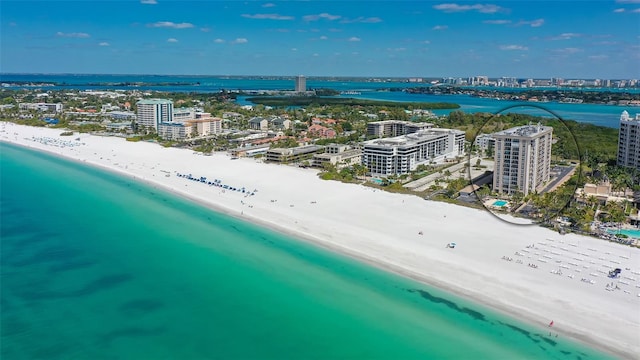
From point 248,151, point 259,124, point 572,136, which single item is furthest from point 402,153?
point 259,124

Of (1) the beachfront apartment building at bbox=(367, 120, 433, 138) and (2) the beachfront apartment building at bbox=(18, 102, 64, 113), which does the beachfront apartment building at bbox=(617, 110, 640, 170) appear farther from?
(2) the beachfront apartment building at bbox=(18, 102, 64, 113)

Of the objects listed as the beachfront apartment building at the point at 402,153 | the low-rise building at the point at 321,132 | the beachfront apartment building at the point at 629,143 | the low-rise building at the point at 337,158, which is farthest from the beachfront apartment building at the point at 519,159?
the low-rise building at the point at 321,132

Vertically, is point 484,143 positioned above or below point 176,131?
below

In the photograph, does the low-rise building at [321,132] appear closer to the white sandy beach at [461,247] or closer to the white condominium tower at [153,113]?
the white condominium tower at [153,113]

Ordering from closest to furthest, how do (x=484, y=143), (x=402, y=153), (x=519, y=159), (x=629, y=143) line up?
(x=519, y=159) → (x=629, y=143) → (x=402, y=153) → (x=484, y=143)

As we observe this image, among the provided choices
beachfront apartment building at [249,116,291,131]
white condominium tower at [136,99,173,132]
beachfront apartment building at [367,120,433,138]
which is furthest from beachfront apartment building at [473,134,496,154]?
white condominium tower at [136,99,173,132]

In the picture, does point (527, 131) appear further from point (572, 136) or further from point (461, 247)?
point (572, 136)
